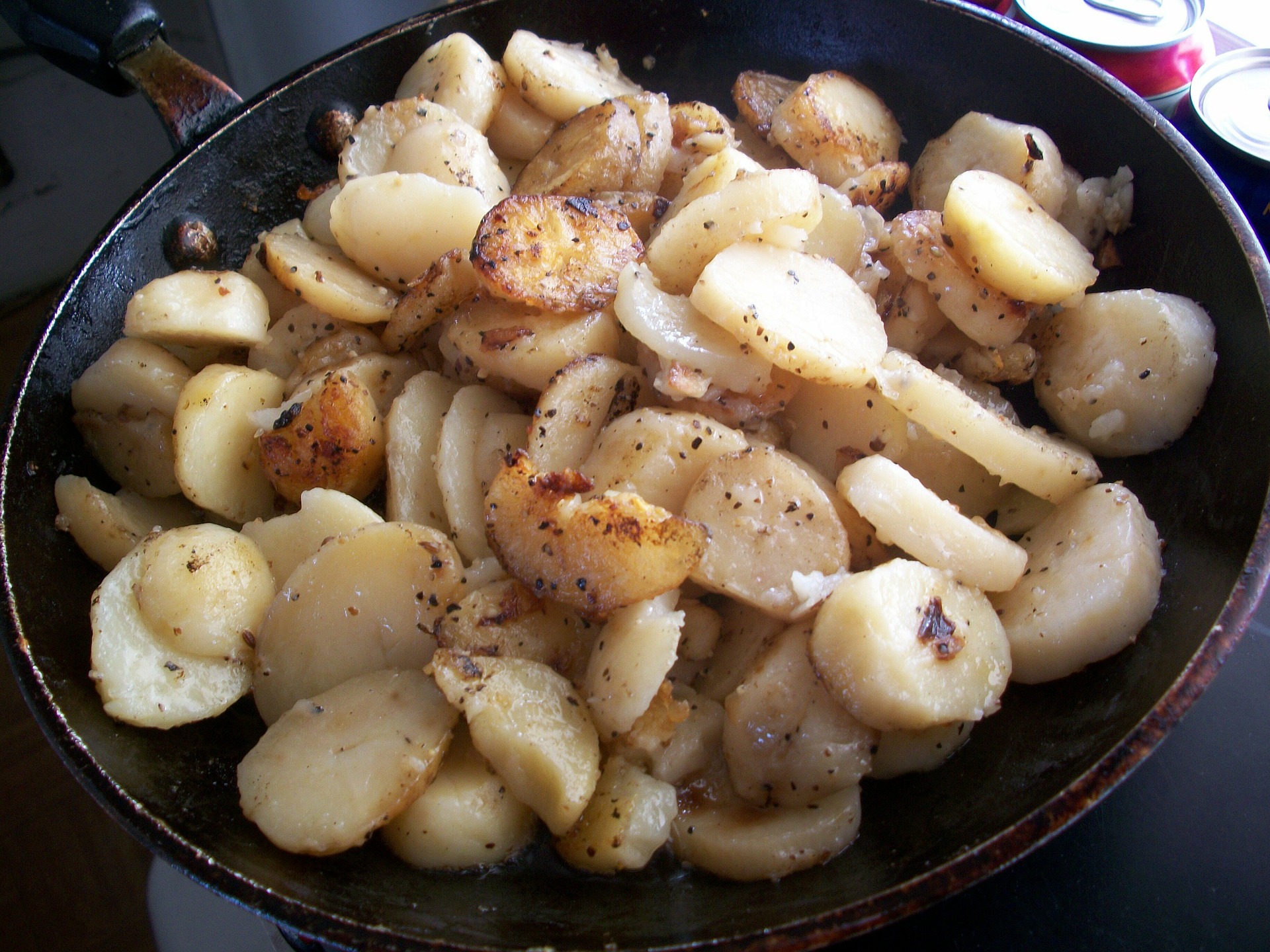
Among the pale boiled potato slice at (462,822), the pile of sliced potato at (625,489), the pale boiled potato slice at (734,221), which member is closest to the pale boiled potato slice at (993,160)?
the pile of sliced potato at (625,489)

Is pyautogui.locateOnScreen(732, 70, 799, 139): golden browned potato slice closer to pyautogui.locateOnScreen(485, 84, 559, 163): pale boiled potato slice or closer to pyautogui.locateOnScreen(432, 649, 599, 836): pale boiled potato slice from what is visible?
pyautogui.locateOnScreen(485, 84, 559, 163): pale boiled potato slice

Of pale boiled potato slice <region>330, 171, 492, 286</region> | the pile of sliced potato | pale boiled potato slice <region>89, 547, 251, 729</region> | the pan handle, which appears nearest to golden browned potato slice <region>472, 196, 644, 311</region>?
the pile of sliced potato

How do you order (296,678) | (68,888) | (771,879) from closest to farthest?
(771,879), (296,678), (68,888)

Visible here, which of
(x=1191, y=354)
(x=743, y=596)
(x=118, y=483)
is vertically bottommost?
(x=118, y=483)

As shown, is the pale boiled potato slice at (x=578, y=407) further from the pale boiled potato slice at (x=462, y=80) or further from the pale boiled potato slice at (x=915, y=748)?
the pale boiled potato slice at (x=462, y=80)

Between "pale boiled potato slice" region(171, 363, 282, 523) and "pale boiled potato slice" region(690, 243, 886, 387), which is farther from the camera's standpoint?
"pale boiled potato slice" region(171, 363, 282, 523)

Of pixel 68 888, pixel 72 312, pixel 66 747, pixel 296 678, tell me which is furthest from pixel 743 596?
pixel 68 888

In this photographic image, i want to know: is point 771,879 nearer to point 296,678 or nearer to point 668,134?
point 296,678

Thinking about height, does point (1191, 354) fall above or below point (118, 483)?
above
